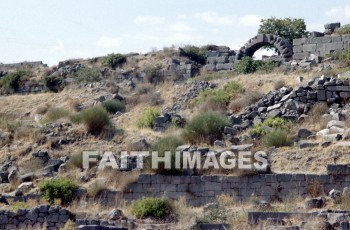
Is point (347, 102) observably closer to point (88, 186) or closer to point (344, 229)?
point (88, 186)

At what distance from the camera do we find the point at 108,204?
76.7ft

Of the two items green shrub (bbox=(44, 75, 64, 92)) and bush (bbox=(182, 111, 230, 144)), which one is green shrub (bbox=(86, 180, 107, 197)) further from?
green shrub (bbox=(44, 75, 64, 92))

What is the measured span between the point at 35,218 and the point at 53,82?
2023cm

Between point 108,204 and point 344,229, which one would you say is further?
point 108,204

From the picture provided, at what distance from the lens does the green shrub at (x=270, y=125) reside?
89.1ft

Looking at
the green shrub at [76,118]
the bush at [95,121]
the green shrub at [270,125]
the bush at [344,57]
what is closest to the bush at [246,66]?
the bush at [344,57]

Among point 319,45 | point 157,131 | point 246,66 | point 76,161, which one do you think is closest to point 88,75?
point 246,66

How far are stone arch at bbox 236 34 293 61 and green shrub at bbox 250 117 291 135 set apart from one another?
8834 mm

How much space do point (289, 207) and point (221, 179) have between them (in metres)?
2.65

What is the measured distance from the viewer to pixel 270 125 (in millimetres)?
27562

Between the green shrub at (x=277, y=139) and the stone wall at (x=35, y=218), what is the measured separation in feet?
24.2

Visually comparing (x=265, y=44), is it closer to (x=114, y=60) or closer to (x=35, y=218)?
(x=114, y=60)

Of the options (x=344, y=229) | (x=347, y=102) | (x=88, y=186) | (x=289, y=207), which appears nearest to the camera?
(x=344, y=229)

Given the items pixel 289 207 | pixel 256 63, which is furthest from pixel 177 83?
pixel 289 207
